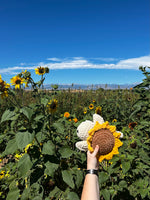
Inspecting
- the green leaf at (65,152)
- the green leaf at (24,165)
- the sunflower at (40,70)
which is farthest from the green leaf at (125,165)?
the sunflower at (40,70)

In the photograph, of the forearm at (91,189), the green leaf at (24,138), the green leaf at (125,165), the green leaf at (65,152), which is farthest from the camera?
the green leaf at (65,152)

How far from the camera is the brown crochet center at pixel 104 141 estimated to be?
0.93 metres

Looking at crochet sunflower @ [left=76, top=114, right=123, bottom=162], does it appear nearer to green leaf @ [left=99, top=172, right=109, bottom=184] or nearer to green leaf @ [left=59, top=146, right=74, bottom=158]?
green leaf @ [left=59, top=146, right=74, bottom=158]

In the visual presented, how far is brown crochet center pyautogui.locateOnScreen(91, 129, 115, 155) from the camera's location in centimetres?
93

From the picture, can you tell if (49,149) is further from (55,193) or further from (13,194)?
(13,194)

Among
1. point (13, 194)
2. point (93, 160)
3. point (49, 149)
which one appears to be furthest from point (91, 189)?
point (13, 194)

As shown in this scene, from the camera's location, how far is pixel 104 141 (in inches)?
36.5

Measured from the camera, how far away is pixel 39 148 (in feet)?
5.35

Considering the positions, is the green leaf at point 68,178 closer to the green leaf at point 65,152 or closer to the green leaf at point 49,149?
the green leaf at point 65,152

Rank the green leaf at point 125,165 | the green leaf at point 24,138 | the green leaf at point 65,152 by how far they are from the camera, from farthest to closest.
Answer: the green leaf at point 65,152 < the green leaf at point 125,165 < the green leaf at point 24,138

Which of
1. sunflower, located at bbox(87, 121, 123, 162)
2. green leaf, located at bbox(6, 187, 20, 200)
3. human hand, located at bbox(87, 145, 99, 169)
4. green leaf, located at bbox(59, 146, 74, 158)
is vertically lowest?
green leaf, located at bbox(6, 187, 20, 200)

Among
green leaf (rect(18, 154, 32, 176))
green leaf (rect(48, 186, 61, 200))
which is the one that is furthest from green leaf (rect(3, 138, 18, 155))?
green leaf (rect(48, 186, 61, 200))

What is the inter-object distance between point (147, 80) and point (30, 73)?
4.47 ft

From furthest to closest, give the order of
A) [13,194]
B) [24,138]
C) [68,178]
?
[13,194] < [68,178] < [24,138]
